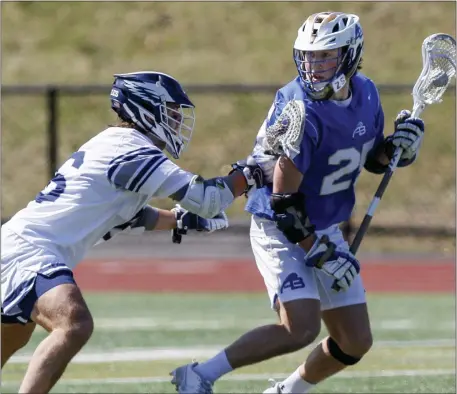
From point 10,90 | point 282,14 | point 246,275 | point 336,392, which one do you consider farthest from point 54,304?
point 282,14

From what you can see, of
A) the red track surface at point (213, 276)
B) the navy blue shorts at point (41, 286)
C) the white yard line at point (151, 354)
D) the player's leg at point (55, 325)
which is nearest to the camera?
the player's leg at point (55, 325)

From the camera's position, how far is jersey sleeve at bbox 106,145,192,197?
5.15m

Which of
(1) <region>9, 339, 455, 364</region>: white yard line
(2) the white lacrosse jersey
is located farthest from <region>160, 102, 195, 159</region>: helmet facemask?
(1) <region>9, 339, 455, 364</region>: white yard line

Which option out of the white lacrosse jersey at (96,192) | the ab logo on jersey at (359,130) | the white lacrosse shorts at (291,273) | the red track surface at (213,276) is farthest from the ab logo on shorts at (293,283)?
the red track surface at (213,276)

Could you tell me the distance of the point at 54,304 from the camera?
5.01 m

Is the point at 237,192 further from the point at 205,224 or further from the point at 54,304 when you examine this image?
the point at 54,304

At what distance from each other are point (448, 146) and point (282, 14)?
6.35 m

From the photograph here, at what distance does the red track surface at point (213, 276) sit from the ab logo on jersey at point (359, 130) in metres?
6.24

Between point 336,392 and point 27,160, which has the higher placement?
point 336,392

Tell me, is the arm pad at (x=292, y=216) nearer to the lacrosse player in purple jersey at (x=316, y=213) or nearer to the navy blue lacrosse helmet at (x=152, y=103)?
the lacrosse player in purple jersey at (x=316, y=213)

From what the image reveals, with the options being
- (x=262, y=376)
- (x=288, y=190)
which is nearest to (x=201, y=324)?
(x=262, y=376)

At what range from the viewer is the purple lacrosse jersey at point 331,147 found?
19.0 feet

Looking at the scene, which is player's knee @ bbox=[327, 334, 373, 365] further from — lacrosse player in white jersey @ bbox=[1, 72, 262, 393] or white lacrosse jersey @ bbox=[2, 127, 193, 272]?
white lacrosse jersey @ bbox=[2, 127, 193, 272]

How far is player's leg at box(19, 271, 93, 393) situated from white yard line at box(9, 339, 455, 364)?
296cm
